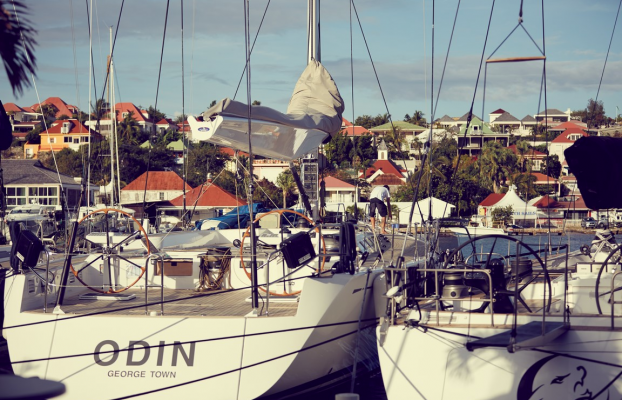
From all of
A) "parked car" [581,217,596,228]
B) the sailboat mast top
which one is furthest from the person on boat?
"parked car" [581,217,596,228]

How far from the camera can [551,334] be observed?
827 cm

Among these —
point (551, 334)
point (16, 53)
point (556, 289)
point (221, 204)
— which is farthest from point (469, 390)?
point (221, 204)

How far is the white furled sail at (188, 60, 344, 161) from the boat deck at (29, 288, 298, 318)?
2.15 meters

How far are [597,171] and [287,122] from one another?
4.39 metres

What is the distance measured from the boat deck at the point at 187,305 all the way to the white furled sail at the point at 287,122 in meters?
2.15

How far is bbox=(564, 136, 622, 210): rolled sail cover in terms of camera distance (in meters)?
8.52

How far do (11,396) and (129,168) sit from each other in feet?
209

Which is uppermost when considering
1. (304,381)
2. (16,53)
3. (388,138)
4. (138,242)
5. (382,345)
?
(388,138)

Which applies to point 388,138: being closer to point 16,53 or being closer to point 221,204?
point 221,204

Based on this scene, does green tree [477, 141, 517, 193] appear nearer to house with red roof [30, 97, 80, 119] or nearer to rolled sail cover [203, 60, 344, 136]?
rolled sail cover [203, 60, 344, 136]

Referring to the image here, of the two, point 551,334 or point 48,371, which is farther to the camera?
point 48,371

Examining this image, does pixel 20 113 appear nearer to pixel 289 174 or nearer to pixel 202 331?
pixel 289 174

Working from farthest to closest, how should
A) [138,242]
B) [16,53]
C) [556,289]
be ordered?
[138,242], [556,289], [16,53]

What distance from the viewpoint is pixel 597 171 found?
8555 mm
